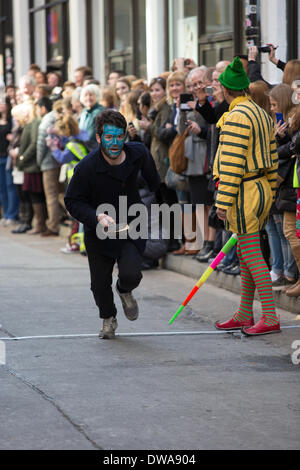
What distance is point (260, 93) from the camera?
31.0 feet

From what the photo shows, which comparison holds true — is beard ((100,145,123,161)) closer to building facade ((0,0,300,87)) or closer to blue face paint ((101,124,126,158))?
blue face paint ((101,124,126,158))

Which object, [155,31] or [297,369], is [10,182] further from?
[297,369]

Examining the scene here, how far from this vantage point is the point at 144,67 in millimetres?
17328

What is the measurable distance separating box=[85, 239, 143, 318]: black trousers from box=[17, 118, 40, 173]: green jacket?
24.8 feet

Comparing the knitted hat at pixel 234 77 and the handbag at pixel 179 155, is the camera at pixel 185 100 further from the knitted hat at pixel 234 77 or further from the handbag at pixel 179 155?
the knitted hat at pixel 234 77

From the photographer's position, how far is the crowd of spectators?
922cm

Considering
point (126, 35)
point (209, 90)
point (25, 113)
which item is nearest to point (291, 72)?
point (209, 90)

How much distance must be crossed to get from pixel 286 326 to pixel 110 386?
8.00 ft

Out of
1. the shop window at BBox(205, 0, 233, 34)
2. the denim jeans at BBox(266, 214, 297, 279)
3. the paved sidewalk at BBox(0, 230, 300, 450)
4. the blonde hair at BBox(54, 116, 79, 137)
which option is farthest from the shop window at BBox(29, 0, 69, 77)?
the denim jeans at BBox(266, 214, 297, 279)

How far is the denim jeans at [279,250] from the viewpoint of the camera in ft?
31.2

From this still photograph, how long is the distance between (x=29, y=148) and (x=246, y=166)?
25.9 ft

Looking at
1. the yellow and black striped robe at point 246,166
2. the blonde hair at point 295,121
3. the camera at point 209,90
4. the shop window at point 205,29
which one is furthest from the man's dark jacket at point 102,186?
the shop window at point 205,29

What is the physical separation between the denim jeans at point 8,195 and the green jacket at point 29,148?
1591 mm
